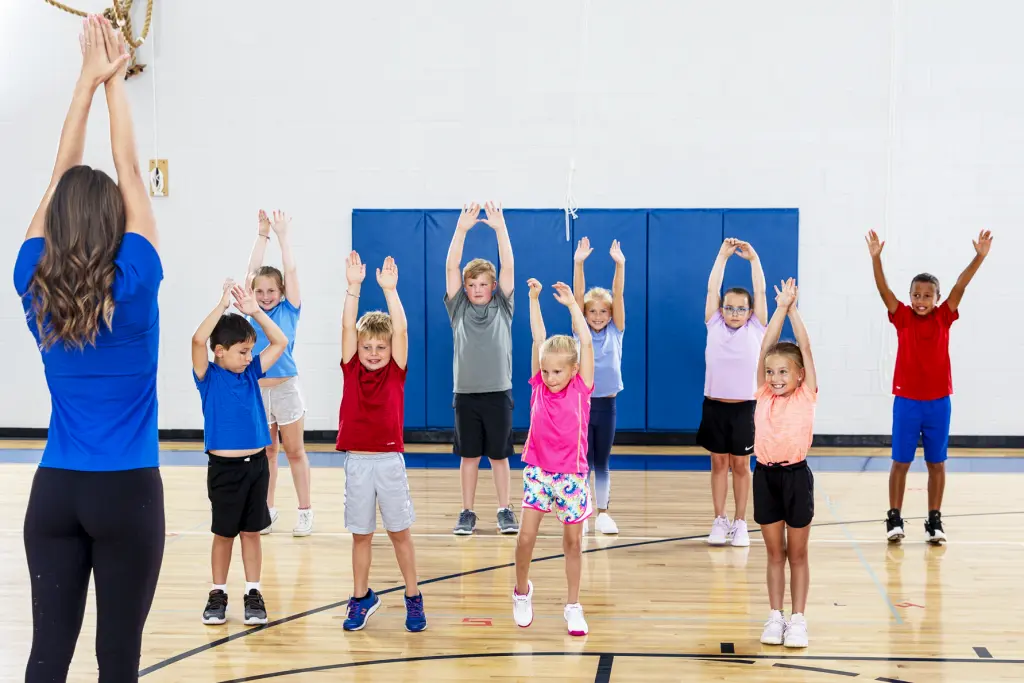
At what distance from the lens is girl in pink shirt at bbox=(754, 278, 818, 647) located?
3639 mm

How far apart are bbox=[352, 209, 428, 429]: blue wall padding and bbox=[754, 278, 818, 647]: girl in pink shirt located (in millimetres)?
4713

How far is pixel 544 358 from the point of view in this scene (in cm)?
381

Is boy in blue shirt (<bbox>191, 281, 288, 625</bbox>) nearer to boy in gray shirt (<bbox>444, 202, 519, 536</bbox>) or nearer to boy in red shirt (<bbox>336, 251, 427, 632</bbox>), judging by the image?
boy in red shirt (<bbox>336, 251, 427, 632</bbox>)

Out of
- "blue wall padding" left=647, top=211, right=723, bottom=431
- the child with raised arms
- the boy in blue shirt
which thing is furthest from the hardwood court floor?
"blue wall padding" left=647, top=211, right=723, bottom=431

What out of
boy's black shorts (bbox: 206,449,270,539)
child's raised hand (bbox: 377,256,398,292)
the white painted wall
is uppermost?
the white painted wall

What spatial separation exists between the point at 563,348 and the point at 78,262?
89.2 inches

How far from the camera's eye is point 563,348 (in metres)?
3.84

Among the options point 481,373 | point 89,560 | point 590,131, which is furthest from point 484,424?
point 590,131

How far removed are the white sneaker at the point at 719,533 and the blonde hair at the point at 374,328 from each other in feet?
7.08

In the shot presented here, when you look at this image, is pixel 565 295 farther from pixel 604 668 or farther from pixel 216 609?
pixel 216 609

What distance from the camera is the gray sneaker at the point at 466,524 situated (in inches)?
206

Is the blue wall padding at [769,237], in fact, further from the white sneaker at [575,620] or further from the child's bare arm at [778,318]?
the white sneaker at [575,620]

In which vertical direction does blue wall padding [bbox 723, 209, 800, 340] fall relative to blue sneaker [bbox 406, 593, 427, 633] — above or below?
above

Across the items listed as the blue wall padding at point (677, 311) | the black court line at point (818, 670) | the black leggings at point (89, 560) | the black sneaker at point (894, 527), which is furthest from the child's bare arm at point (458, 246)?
the blue wall padding at point (677, 311)
